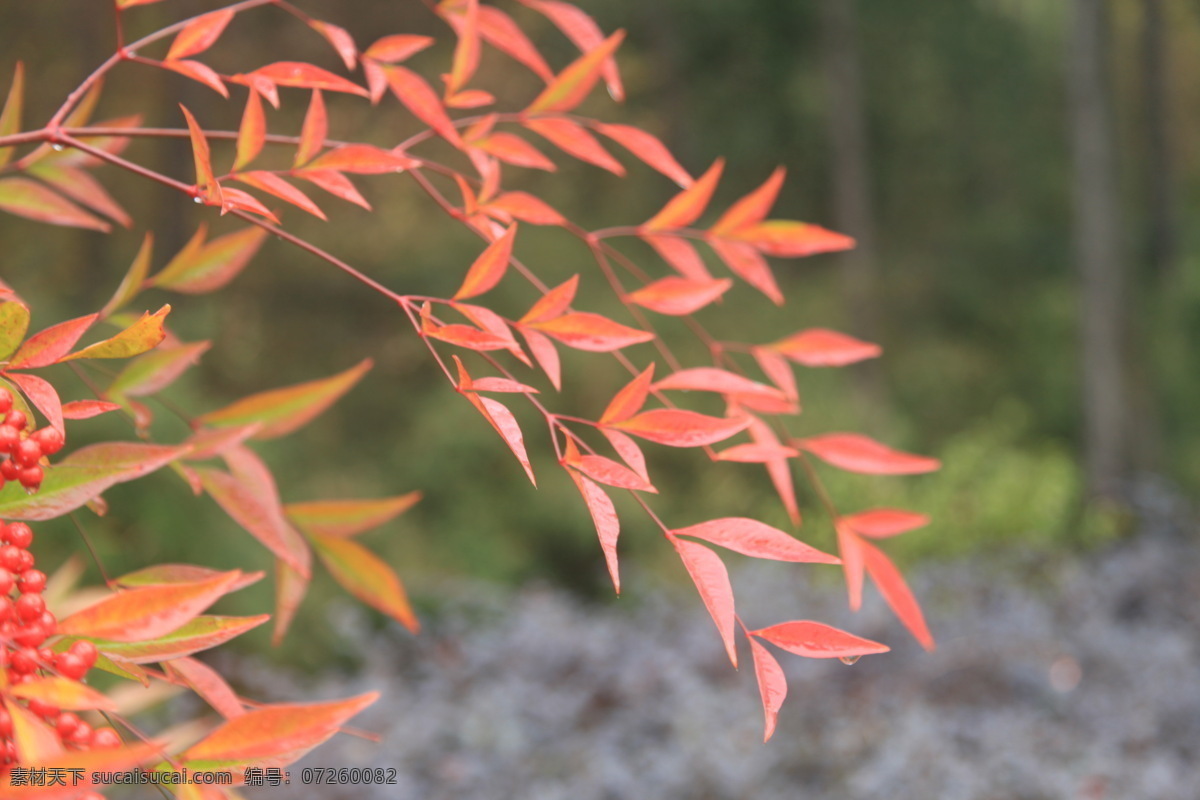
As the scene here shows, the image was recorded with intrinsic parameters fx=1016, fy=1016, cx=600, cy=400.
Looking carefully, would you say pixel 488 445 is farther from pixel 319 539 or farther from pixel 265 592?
pixel 319 539

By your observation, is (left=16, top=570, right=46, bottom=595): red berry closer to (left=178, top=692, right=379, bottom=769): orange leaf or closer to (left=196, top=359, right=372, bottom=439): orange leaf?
(left=178, top=692, right=379, bottom=769): orange leaf

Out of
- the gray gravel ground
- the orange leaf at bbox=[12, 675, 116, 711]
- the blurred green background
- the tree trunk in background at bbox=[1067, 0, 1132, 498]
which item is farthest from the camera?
the tree trunk in background at bbox=[1067, 0, 1132, 498]

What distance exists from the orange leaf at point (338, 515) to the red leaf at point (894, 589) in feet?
1.01

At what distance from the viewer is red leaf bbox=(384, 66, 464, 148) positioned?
0.55m

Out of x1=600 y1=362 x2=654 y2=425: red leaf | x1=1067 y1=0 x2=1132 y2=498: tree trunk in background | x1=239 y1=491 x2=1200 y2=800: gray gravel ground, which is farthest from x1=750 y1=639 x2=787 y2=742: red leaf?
x1=1067 y1=0 x2=1132 y2=498: tree trunk in background

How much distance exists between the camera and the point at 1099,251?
170 inches

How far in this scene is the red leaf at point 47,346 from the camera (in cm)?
39

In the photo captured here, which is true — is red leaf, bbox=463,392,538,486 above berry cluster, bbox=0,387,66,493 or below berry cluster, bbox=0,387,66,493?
above

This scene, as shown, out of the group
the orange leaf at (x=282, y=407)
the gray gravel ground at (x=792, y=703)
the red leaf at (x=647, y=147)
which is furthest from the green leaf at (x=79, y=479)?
the gray gravel ground at (x=792, y=703)

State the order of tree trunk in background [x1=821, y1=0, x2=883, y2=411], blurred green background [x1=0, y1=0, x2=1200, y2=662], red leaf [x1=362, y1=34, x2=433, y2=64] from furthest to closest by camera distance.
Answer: tree trunk in background [x1=821, y1=0, x2=883, y2=411], blurred green background [x1=0, y1=0, x2=1200, y2=662], red leaf [x1=362, y1=34, x2=433, y2=64]

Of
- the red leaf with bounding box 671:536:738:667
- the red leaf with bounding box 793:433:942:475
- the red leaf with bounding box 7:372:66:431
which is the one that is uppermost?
the red leaf with bounding box 7:372:66:431

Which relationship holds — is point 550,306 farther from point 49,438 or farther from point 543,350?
point 49,438

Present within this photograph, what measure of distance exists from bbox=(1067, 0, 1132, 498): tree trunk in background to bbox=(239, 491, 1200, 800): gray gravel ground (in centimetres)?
140

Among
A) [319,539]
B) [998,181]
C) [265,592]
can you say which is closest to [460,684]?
[265,592]
